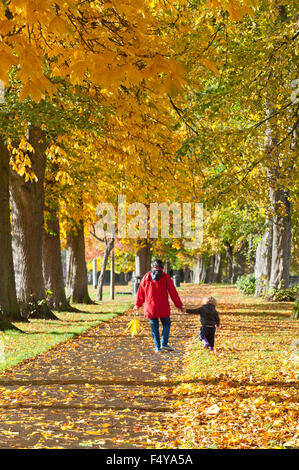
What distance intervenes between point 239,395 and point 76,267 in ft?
67.5

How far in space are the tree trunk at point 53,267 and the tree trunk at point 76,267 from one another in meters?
3.71

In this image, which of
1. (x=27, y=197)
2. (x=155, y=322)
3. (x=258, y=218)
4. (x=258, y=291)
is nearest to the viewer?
(x=155, y=322)

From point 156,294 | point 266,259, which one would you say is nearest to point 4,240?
point 156,294

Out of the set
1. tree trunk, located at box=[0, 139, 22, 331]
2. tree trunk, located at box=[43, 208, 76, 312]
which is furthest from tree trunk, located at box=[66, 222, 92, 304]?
tree trunk, located at box=[0, 139, 22, 331]

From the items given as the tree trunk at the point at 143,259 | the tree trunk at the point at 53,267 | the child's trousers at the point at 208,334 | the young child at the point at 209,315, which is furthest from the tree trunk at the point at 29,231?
the tree trunk at the point at 143,259

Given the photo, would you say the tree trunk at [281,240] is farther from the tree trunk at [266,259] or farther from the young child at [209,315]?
the young child at [209,315]

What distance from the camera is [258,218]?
98.2 feet

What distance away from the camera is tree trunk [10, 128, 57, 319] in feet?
62.5

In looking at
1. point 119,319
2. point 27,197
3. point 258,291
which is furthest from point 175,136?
point 258,291

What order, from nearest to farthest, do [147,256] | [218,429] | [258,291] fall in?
[218,429] → [258,291] → [147,256]

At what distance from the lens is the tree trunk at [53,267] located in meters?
23.5
